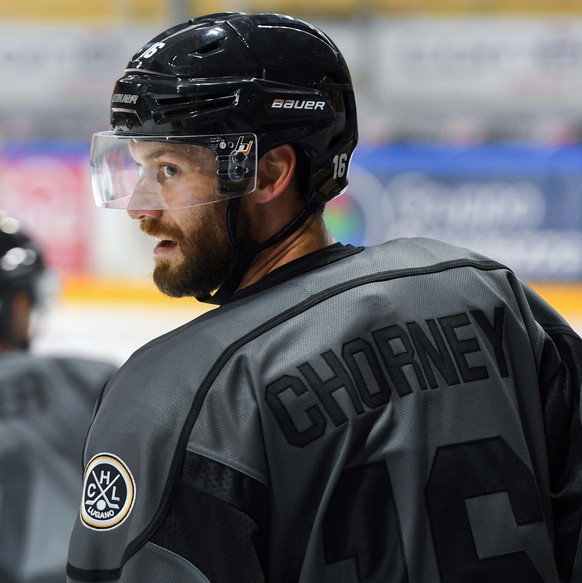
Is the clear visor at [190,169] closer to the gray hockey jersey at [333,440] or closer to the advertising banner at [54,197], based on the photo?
the gray hockey jersey at [333,440]

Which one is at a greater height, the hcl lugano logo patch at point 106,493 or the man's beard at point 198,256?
the man's beard at point 198,256

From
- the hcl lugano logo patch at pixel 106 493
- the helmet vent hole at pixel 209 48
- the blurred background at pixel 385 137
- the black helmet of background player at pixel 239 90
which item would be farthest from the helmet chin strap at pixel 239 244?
the blurred background at pixel 385 137

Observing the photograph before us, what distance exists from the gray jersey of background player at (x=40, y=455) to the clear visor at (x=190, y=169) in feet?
2.78

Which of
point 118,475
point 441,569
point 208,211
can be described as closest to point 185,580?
point 118,475

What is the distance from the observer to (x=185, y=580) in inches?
37.4

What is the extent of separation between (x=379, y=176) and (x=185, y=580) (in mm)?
6732

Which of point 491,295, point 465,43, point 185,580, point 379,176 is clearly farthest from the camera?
point 465,43

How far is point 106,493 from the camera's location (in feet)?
3.24

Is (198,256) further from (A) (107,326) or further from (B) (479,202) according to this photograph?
(B) (479,202)

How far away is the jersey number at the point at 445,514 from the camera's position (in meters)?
1.02

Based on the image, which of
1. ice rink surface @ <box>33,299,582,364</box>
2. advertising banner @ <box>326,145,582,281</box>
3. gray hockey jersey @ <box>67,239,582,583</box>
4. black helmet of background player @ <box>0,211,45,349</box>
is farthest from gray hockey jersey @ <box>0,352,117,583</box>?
advertising banner @ <box>326,145,582,281</box>

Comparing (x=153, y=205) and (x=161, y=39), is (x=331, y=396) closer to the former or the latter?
(x=153, y=205)

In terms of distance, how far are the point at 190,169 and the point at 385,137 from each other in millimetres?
7188

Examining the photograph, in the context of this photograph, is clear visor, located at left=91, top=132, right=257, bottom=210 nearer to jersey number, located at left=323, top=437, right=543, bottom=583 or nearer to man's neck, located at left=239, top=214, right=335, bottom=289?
man's neck, located at left=239, top=214, right=335, bottom=289
